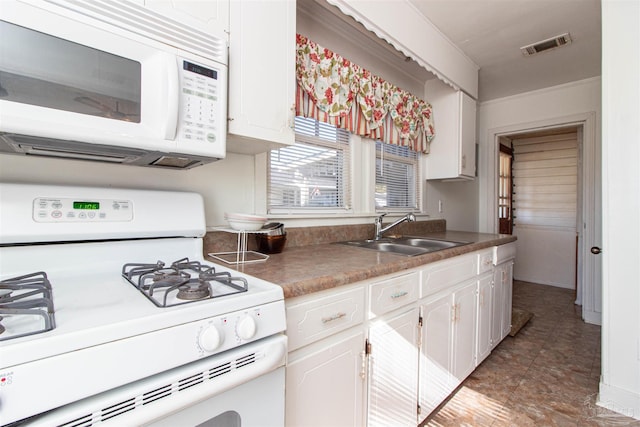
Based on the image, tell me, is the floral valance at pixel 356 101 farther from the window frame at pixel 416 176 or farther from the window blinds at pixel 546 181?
the window blinds at pixel 546 181

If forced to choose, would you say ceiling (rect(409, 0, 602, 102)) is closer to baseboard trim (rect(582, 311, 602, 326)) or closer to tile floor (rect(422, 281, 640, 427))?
baseboard trim (rect(582, 311, 602, 326))

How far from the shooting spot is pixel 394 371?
1339mm

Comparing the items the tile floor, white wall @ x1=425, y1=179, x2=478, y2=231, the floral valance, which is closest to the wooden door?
white wall @ x1=425, y1=179, x2=478, y2=231

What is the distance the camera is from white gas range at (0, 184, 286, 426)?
531mm

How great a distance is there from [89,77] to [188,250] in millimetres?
648

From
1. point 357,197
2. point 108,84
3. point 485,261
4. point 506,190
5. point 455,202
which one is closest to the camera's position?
point 108,84

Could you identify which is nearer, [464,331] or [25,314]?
[25,314]

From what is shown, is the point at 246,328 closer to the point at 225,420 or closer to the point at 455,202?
the point at 225,420

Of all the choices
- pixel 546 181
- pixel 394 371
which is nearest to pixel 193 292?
pixel 394 371

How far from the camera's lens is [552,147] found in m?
4.56

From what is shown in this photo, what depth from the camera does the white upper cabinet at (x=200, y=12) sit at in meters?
0.95

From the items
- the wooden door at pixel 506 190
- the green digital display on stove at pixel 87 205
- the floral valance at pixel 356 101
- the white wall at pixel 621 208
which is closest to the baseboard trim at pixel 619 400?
the white wall at pixel 621 208

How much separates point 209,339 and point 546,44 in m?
3.10

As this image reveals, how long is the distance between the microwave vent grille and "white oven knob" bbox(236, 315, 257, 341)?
2.77 ft
